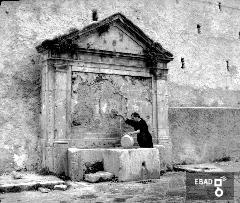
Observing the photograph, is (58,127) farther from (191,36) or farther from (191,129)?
(191,36)

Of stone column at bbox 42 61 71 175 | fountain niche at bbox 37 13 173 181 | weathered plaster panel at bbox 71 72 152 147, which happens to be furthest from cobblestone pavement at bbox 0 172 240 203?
weathered plaster panel at bbox 71 72 152 147

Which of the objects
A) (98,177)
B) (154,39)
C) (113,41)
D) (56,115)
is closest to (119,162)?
(98,177)

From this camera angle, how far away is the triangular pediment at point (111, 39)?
826cm

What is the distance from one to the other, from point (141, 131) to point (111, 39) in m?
2.52

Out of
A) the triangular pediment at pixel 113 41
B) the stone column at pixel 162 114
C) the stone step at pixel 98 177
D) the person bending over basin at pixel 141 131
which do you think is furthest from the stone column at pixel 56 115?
the stone column at pixel 162 114

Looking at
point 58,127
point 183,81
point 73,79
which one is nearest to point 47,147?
point 58,127

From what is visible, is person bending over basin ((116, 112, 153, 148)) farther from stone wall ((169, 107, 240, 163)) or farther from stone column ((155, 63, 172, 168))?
stone wall ((169, 107, 240, 163))

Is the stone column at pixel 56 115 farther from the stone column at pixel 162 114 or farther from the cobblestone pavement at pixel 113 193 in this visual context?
the stone column at pixel 162 114

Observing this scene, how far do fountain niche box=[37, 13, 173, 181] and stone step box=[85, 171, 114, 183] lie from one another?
731mm

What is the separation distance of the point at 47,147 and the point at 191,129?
15.1 feet

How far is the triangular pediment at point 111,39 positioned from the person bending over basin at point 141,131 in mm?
1867

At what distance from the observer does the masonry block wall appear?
8469mm

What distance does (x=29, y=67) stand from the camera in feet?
28.9

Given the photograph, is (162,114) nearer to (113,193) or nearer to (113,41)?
(113,41)
